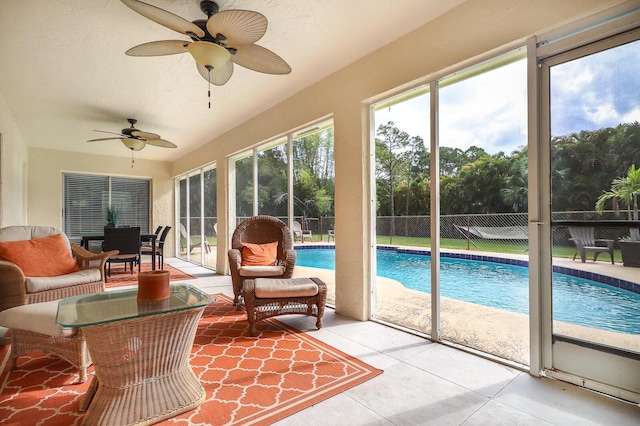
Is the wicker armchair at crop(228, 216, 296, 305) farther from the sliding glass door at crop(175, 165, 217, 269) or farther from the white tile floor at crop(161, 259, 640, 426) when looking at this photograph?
the sliding glass door at crop(175, 165, 217, 269)

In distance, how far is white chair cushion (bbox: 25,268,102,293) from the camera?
254 centimetres

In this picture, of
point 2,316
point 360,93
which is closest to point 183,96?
point 360,93

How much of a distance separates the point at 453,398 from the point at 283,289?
1.53 m

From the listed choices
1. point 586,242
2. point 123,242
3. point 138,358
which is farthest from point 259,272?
point 123,242

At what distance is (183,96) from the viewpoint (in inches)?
166

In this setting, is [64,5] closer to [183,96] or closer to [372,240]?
[183,96]

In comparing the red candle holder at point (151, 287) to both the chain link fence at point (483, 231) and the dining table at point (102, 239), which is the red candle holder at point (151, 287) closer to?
the chain link fence at point (483, 231)

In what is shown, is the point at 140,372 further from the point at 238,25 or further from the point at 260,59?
the point at 260,59

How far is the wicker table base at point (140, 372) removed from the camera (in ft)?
5.09

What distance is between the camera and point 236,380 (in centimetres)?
200

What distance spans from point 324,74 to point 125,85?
95.9 inches

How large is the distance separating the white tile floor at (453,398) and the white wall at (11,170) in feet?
17.3

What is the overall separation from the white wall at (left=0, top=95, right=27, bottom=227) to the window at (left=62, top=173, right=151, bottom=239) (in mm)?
1092

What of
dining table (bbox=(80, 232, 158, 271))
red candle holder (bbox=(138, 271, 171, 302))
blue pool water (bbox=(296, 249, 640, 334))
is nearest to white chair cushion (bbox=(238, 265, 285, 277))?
blue pool water (bbox=(296, 249, 640, 334))
